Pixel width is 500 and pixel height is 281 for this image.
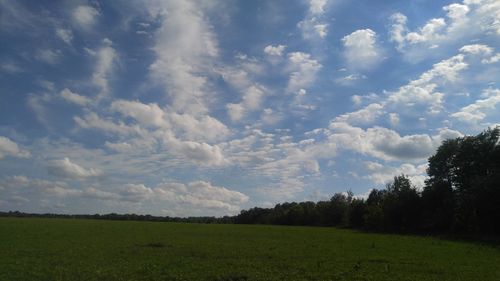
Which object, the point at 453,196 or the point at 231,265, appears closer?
the point at 231,265

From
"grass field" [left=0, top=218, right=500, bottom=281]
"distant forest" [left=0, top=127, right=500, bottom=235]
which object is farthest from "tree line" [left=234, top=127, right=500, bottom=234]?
"grass field" [left=0, top=218, right=500, bottom=281]

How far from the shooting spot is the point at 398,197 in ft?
317

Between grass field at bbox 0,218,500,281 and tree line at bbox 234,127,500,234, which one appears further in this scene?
tree line at bbox 234,127,500,234

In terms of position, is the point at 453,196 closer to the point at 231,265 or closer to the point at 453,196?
the point at 453,196

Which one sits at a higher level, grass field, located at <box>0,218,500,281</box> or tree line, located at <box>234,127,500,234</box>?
tree line, located at <box>234,127,500,234</box>

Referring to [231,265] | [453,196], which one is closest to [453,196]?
[453,196]

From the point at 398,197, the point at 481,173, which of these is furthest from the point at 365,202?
the point at 481,173

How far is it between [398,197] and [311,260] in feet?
235

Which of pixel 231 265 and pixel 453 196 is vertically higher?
pixel 453 196

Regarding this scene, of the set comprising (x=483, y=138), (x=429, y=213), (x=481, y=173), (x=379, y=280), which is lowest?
(x=379, y=280)

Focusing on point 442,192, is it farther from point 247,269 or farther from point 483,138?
point 247,269

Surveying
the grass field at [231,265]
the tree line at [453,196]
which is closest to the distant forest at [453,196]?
the tree line at [453,196]

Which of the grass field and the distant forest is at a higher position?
the distant forest

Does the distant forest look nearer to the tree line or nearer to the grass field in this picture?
the tree line
